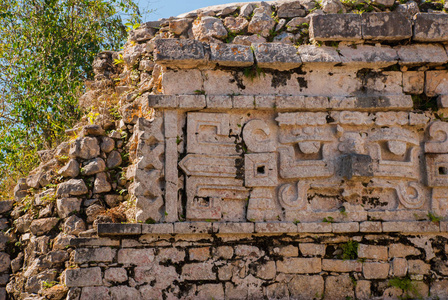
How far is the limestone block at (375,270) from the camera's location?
5133mm

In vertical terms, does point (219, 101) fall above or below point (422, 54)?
below

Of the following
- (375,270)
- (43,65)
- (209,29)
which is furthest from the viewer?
(43,65)

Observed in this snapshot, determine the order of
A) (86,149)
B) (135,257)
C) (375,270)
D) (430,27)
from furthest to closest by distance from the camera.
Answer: (86,149)
(430,27)
(375,270)
(135,257)

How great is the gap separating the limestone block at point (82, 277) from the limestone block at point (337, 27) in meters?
3.50

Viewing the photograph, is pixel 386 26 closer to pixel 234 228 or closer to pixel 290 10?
pixel 290 10

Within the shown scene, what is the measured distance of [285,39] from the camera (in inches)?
230

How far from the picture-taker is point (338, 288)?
16.7 ft

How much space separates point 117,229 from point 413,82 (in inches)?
146

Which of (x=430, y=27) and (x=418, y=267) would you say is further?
(x=430, y=27)

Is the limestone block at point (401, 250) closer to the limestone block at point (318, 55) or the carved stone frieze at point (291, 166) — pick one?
the carved stone frieze at point (291, 166)

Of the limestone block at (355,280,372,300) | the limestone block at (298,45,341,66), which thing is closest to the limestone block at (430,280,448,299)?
the limestone block at (355,280,372,300)

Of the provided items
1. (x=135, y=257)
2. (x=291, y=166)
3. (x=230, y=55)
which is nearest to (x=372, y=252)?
(x=291, y=166)

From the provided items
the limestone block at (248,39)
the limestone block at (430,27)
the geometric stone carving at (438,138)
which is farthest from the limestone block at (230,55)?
the geometric stone carving at (438,138)

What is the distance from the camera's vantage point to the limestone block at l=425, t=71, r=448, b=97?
559 cm
